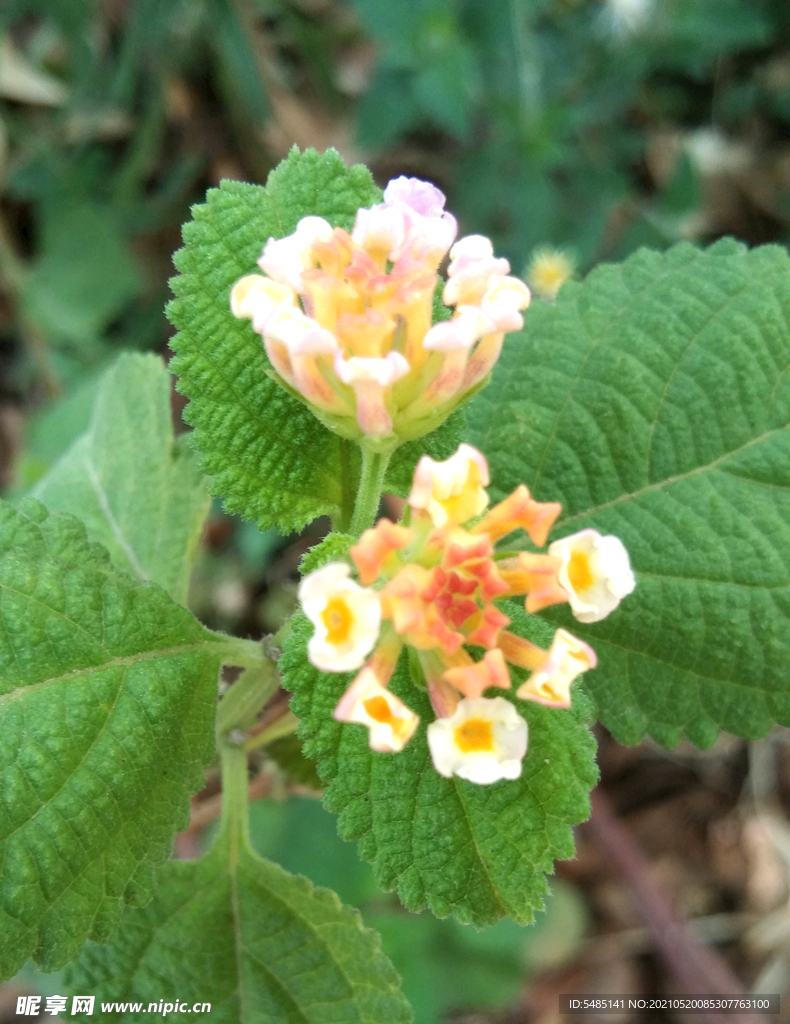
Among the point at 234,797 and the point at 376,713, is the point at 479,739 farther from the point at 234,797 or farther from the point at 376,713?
the point at 234,797

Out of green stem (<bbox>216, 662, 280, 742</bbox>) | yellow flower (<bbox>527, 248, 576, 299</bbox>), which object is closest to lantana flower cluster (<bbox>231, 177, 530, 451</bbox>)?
green stem (<bbox>216, 662, 280, 742</bbox>)

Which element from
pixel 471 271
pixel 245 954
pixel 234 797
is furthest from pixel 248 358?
A: pixel 245 954

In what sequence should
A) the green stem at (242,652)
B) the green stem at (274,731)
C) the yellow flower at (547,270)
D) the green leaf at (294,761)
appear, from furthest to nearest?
the yellow flower at (547,270), the green leaf at (294,761), the green stem at (274,731), the green stem at (242,652)

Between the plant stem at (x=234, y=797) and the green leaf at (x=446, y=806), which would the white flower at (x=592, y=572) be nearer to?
the green leaf at (x=446, y=806)

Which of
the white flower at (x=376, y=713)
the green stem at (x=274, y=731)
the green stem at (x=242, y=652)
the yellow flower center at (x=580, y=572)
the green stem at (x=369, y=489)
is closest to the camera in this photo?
the white flower at (x=376, y=713)

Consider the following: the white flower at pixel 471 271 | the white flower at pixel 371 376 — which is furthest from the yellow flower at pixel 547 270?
the white flower at pixel 371 376

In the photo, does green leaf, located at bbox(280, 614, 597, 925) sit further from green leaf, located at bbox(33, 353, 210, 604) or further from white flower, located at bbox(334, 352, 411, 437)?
green leaf, located at bbox(33, 353, 210, 604)

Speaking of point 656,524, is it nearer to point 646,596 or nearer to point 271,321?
point 646,596
